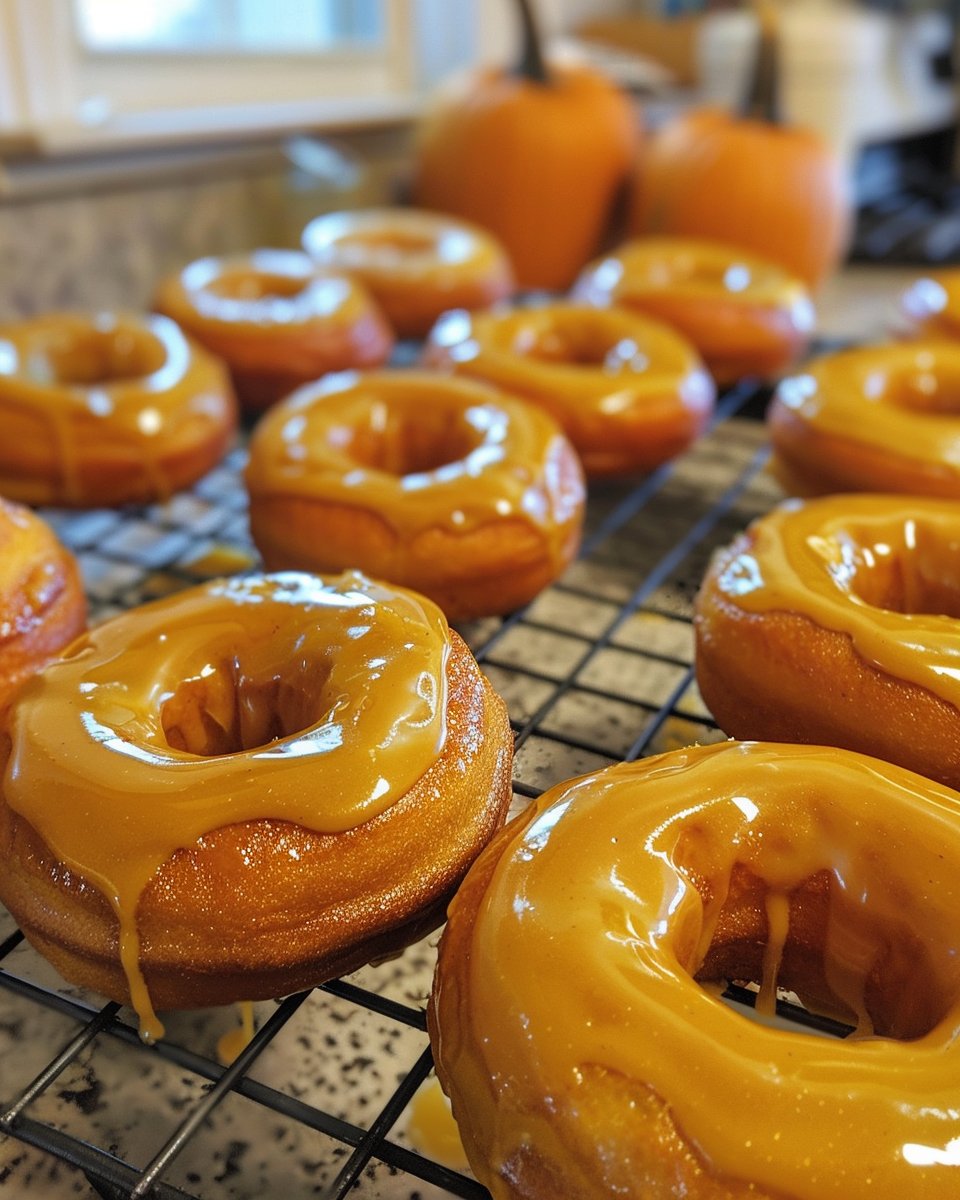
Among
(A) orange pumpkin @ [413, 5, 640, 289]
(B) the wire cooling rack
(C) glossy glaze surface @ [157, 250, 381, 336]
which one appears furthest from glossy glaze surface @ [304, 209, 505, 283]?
(B) the wire cooling rack

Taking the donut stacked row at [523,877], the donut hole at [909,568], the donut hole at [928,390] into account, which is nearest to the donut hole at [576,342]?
the donut hole at [928,390]

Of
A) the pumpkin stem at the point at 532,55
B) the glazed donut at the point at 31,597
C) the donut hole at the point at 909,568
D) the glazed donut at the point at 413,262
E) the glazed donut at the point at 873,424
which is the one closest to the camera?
the glazed donut at the point at 31,597

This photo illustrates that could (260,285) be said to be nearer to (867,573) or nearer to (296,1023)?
(867,573)

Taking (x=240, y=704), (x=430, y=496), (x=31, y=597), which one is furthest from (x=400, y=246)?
(x=240, y=704)

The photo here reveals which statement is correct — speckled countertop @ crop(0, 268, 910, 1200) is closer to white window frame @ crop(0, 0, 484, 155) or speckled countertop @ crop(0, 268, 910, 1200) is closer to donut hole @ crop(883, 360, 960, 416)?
donut hole @ crop(883, 360, 960, 416)

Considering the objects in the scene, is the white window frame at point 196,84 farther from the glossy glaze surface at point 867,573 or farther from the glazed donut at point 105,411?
the glossy glaze surface at point 867,573
